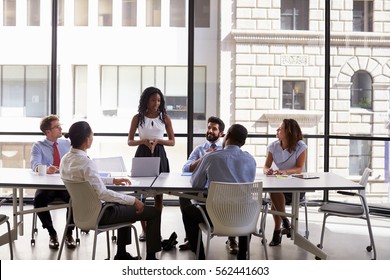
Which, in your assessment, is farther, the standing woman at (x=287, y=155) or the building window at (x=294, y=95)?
the building window at (x=294, y=95)

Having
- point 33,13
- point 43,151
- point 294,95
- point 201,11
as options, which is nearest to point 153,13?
point 201,11

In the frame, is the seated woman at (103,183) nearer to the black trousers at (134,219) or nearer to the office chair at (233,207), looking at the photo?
the black trousers at (134,219)

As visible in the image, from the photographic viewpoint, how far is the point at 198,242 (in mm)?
5039

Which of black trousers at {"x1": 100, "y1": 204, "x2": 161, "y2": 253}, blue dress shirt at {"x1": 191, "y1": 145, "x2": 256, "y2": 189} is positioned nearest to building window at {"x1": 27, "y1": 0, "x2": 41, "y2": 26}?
black trousers at {"x1": 100, "y1": 204, "x2": 161, "y2": 253}

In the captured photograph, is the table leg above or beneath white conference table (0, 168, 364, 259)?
beneath

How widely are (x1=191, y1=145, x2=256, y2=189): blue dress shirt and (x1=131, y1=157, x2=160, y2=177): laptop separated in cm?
68

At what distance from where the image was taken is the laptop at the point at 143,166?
5539 mm

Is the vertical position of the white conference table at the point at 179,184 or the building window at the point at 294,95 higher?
the building window at the point at 294,95

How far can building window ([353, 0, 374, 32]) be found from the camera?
8625mm

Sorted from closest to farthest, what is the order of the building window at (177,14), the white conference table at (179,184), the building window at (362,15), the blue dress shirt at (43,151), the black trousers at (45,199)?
the white conference table at (179,184)
the black trousers at (45,199)
the blue dress shirt at (43,151)
the building window at (362,15)
the building window at (177,14)

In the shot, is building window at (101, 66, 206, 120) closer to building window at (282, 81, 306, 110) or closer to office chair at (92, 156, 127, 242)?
building window at (282, 81, 306, 110)

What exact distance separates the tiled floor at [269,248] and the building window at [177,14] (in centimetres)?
266

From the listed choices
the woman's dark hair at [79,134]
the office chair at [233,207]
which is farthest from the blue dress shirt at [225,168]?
the woman's dark hair at [79,134]
